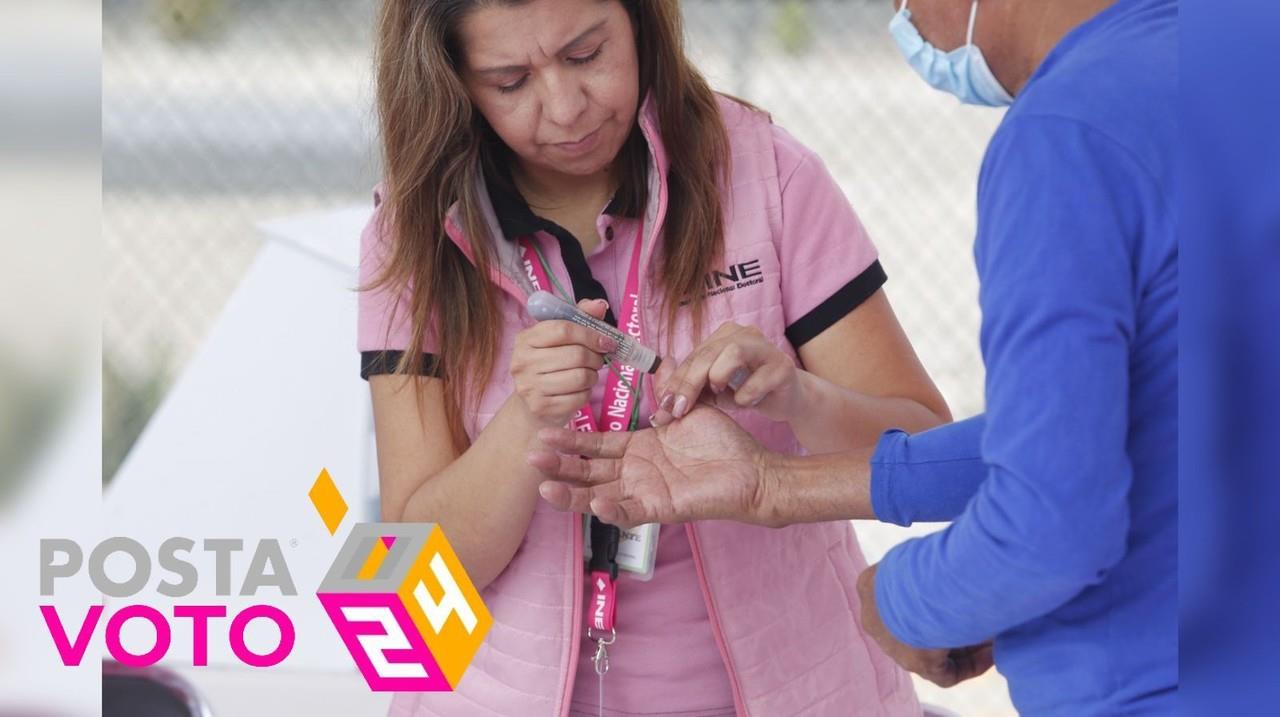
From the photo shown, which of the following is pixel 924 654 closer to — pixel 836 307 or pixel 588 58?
pixel 836 307

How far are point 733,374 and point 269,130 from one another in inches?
93.6

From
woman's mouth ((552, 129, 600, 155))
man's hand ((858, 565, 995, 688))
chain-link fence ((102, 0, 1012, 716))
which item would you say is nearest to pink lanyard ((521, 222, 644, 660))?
woman's mouth ((552, 129, 600, 155))

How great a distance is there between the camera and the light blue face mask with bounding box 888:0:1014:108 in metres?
0.97

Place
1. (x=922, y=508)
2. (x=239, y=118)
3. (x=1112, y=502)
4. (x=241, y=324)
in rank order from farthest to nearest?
(x=239, y=118)
(x=241, y=324)
(x=922, y=508)
(x=1112, y=502)

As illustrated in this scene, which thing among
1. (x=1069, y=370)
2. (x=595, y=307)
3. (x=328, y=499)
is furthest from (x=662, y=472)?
(x=328, y=499)

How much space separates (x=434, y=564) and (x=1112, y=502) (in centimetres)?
79

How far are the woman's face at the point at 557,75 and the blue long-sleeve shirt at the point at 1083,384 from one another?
0.55 m

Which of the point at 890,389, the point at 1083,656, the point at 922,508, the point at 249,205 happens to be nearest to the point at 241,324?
the point at 249,205

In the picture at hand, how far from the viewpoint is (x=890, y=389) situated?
4.57ft

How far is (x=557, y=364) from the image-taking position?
124 centimetres

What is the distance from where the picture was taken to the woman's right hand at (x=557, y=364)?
4.04ft

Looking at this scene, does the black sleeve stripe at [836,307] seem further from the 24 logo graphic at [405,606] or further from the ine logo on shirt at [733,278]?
the 24 logo graphic at [405,606]

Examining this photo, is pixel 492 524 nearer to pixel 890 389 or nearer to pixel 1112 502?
pixel 890 389

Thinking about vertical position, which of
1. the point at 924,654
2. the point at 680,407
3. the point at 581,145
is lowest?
the point at 924,654
